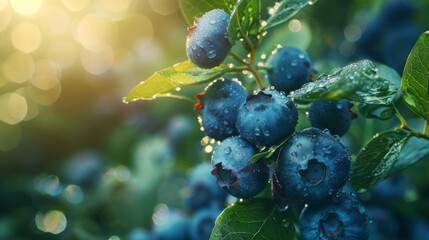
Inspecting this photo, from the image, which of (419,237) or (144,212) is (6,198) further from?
(419,237)

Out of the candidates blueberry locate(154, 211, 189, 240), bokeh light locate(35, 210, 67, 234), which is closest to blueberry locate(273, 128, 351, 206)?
blueberry locate(154, 211, 189, 240)

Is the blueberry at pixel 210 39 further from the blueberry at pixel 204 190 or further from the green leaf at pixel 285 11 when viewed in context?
the blueberry at pixel 204 190

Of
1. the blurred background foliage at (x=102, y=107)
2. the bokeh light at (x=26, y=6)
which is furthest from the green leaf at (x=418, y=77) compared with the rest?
the bokeh light at (x=26, y=6)

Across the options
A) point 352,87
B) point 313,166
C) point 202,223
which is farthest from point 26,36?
point 352,87

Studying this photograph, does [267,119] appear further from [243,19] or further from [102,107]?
[102,107]

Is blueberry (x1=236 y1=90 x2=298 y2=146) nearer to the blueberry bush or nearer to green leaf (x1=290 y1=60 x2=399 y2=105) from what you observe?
the blueberry bush

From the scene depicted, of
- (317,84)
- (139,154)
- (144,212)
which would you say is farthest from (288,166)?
(139,154)
